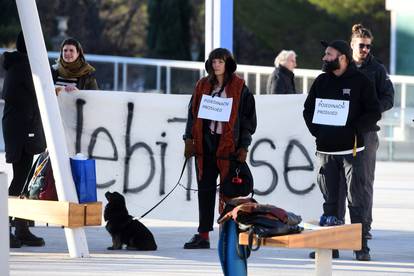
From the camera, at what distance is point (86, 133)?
12.8 meters

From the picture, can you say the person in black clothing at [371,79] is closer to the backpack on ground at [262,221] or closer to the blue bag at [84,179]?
the blue bag at [84,179]

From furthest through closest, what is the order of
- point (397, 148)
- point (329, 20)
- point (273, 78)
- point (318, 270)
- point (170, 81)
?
point (329, 20), point (170, 81), point (397, 148), point (273, 78), point (318, 270)

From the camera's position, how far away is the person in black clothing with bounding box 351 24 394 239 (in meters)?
11.0

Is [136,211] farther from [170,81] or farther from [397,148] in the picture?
[170,81]

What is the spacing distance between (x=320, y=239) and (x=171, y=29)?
135 ft

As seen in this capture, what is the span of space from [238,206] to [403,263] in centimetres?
286

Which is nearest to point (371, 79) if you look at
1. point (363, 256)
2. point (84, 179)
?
point (363, 256)

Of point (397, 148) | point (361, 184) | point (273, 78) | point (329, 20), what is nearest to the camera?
point (361, 184)

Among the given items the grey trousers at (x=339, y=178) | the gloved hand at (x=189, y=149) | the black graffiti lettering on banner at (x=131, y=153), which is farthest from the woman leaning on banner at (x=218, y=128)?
the black graffiti lettering on banner at (x=131, y=153)

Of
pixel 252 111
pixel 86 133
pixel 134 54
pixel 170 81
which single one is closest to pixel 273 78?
pixel 86 133

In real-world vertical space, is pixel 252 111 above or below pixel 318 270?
above

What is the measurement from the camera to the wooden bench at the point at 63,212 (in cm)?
1061

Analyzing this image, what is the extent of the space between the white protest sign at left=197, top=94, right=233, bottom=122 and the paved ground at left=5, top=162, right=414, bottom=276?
3.77 feet

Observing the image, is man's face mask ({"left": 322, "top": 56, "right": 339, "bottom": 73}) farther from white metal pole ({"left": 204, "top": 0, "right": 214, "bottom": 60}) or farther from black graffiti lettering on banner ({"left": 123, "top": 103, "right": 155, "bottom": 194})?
white metal pole ({"left": 204, "top": 0, "right": 214, "bottom": 60})
